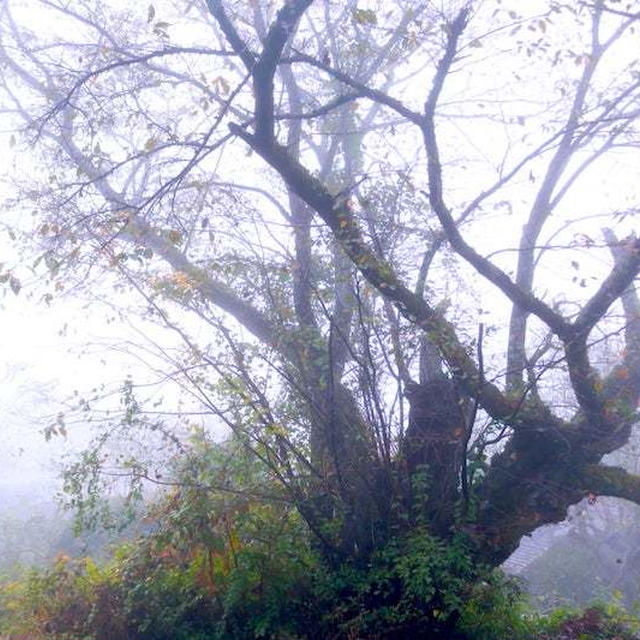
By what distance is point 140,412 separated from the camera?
6.64 metres

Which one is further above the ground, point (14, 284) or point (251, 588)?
point (14, 284)

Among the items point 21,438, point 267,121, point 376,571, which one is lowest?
point 376,571

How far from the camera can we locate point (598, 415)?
752 centimetres

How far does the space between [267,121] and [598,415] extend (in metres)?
4.49

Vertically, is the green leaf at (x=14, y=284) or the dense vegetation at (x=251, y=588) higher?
the green leaf at (x=14, y=284)

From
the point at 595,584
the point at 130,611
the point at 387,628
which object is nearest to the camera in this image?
the point at 387,628

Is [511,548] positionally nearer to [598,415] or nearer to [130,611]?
[598,415]

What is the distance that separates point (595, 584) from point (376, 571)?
17506mm

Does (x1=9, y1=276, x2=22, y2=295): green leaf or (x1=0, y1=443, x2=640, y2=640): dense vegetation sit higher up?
(x1=9, y1=276, x2=22, y2=295): green leaf

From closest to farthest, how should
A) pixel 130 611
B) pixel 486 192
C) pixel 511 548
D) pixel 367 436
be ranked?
pixel 130 611 < pixel 367 436 < pixel 511 548 < pixel 486 192

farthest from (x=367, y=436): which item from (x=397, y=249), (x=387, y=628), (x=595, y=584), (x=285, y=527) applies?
(x=595, y=584)

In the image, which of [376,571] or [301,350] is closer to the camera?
[376,571]

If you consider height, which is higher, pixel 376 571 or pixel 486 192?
pixel 486 192

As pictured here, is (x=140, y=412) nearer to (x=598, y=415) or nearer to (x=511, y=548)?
(x=511, y=548)
